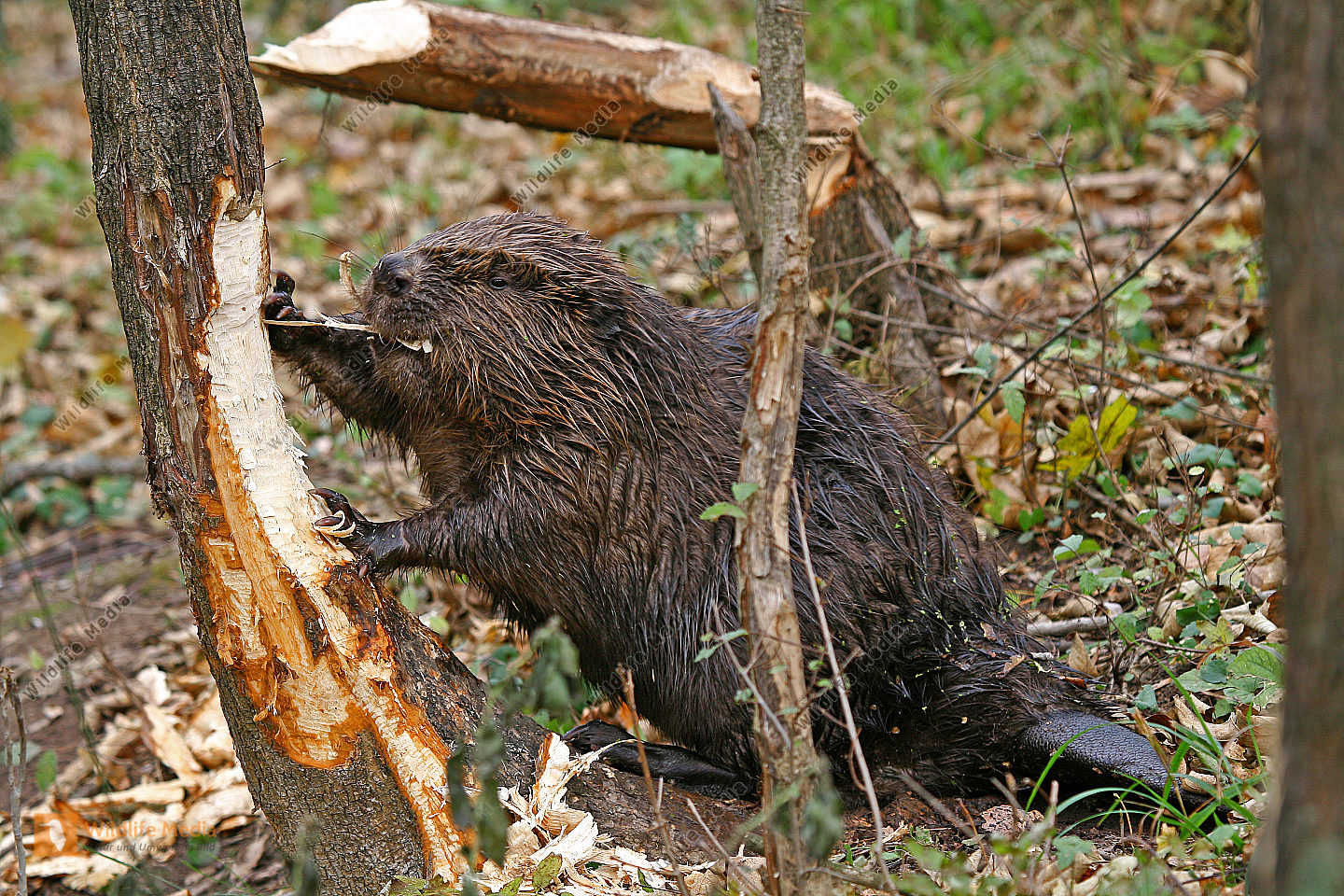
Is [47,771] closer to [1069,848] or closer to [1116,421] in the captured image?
[1069,848]

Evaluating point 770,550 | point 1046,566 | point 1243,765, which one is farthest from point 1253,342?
point 770,550

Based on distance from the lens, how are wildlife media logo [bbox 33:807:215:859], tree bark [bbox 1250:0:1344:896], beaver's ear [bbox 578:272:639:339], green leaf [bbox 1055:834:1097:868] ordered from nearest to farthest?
tree bark [bbox 1250:0:1344:896] → green leaf [bbox 1055:834:1097:868] → beaver's ear [bbox 578:272:639:339] → wildlife media logo [bbox 33:807:215:859]

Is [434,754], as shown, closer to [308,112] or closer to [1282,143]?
[1282,143]

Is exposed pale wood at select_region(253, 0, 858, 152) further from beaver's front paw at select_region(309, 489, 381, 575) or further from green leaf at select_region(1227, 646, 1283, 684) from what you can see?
green leaf at select_region(1227, 646, 1283, 684)

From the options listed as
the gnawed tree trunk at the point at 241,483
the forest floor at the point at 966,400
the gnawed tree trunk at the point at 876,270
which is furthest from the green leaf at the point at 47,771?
the gnawed tree trunk at the point at 876,270

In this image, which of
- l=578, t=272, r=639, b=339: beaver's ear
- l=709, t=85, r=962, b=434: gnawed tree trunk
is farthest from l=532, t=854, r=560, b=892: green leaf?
l=709, t=85, r=962, b=434: gnawed tree trunk

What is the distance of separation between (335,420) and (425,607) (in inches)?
48.7

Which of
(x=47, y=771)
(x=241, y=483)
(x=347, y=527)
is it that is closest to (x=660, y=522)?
(x=347, y=527)

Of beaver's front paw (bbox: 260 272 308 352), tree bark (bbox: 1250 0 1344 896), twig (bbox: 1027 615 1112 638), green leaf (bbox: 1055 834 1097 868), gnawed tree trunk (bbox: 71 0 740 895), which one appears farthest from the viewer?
twig (bbox: 1027 615 1112 638)

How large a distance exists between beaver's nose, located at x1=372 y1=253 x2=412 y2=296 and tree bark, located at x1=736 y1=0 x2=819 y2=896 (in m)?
1.16

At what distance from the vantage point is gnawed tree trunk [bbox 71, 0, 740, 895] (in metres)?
2.07

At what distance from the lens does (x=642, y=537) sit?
274 centimetres

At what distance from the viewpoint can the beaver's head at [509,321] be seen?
8.91ft

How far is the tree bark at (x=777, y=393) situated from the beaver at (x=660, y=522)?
64cm
